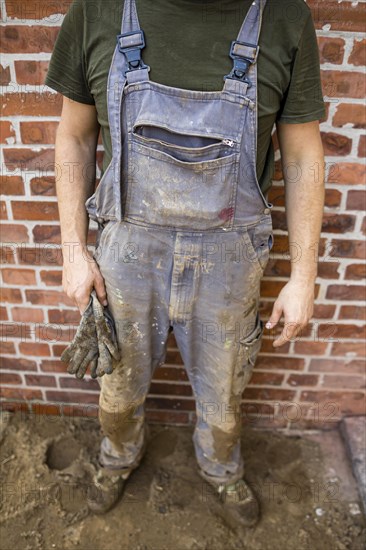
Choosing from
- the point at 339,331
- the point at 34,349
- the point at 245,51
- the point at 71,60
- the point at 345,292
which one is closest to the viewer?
the point at 245,51

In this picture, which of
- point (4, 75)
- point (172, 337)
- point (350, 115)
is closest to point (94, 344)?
point (172, 337)

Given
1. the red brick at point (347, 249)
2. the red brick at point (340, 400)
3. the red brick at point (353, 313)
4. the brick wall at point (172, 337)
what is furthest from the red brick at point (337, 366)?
the red brick at point (347, 249)

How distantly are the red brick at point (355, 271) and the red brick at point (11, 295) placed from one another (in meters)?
1.38

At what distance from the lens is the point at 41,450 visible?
2141 mm

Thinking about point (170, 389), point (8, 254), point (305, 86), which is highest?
point (305, 86)

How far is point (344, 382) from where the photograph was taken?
2.18m

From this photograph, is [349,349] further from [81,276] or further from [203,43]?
[203,43]

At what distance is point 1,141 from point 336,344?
1601 mm

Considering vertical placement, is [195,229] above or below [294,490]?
above

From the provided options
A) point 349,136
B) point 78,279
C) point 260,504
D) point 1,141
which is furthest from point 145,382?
point 349,136

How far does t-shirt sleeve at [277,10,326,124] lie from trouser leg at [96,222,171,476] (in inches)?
20.6

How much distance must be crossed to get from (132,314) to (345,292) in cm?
94

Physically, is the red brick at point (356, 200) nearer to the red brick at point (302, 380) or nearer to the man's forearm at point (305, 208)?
the man's forearm at point (305, 208)

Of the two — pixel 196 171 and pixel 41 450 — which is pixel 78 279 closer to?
pixel 196 171
